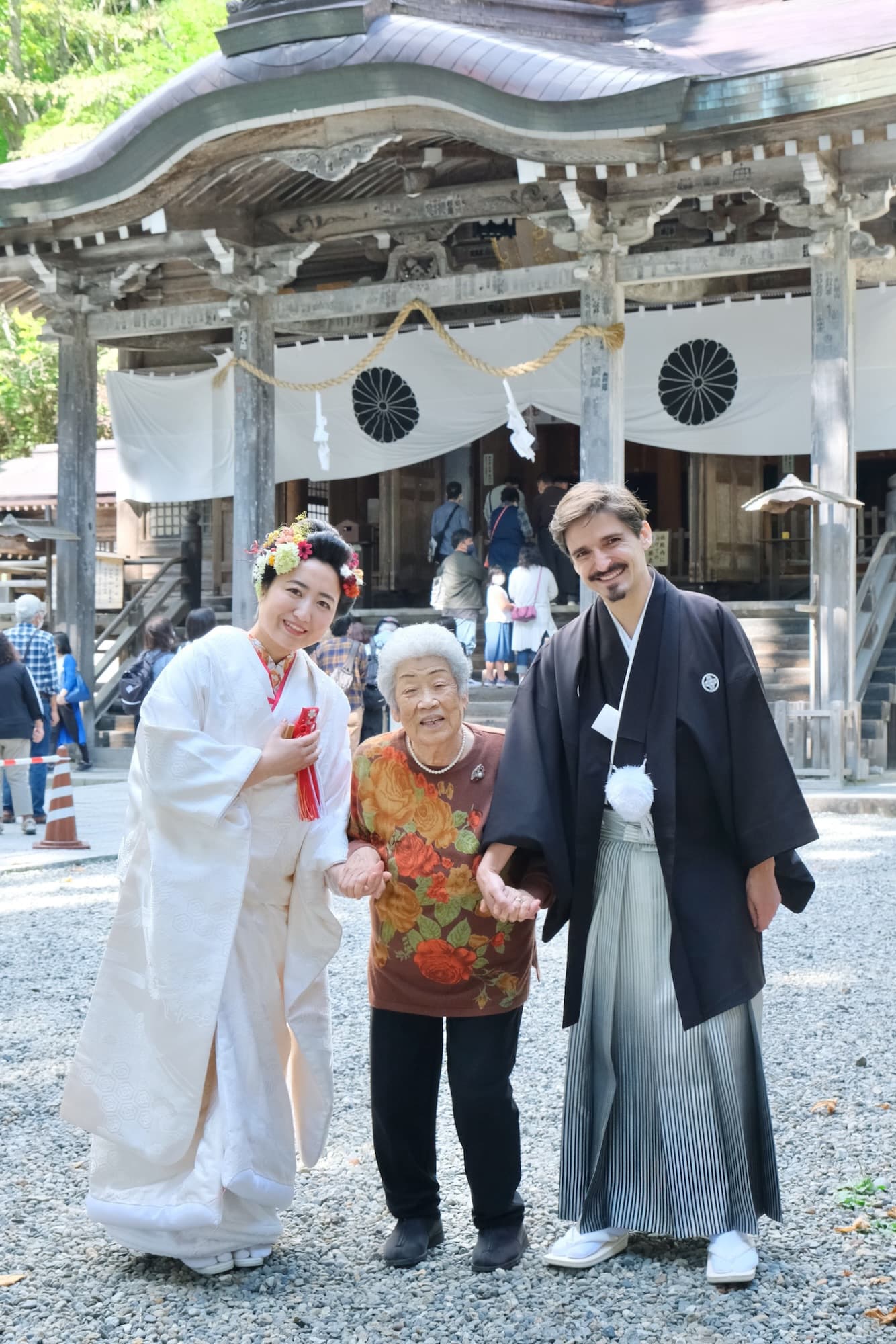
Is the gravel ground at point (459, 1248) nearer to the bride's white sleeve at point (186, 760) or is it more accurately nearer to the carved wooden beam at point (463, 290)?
the bride's white sleeve at point (186, 760)

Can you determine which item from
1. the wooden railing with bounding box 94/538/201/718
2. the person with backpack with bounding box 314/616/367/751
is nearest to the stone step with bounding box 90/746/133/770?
the wooden railing with bounding box 94/538/201/718

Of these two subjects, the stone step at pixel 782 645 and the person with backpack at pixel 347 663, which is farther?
the stone step at pixel 782 645

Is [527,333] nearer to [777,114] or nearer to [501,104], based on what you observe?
[501,104]

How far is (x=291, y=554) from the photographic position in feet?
9.59

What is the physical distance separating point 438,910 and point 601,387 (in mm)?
7612

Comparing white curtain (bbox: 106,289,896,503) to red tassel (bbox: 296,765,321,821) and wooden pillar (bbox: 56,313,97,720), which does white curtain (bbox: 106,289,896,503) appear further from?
red tassel (bbox: 296,765,321,821)

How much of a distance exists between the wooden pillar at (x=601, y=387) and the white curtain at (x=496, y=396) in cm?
162

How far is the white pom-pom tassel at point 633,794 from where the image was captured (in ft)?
8.76

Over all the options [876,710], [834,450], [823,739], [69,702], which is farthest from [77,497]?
[876,710]

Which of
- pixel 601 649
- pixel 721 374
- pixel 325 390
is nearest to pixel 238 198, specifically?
pixel 325 390

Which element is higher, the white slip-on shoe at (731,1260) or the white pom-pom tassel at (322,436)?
the white pom-pom tassel at (322,436)

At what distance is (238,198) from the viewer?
1115 centimetres

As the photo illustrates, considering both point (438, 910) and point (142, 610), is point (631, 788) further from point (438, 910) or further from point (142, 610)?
point (142, 610)

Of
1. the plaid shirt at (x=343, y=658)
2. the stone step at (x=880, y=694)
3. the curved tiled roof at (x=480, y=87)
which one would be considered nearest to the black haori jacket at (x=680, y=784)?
the plaid shirt at (x=343, y=658)
